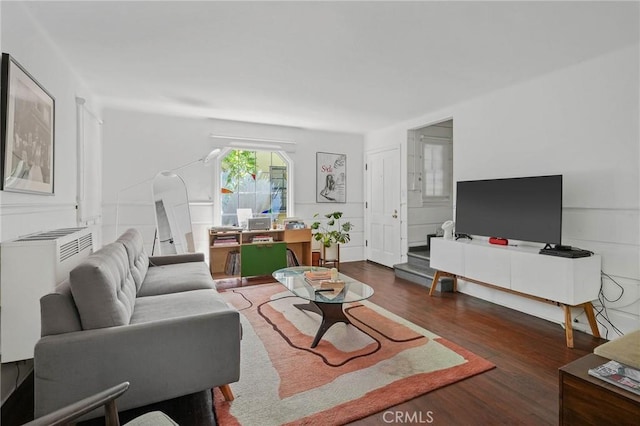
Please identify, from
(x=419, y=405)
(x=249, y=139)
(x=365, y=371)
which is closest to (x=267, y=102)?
(x=249, y=139)

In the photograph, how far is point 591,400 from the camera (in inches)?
52.3

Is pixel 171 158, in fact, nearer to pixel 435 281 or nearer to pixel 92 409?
pixel 435 281

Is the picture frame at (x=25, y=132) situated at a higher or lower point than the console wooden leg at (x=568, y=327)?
higher

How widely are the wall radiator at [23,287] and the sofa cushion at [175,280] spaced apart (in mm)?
702

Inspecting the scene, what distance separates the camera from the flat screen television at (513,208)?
280cm

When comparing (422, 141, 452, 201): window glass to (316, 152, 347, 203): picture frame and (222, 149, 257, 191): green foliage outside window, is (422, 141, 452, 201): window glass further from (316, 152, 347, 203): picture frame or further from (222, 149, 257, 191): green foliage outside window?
(222, 149, 257, 191): green foliage outside window

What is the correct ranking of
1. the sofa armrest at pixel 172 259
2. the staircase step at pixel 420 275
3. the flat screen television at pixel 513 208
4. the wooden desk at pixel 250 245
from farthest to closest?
1. the wooden desk at pixel 250 245
2. the staircase step at pixel 420 275
3. the sofa armrest at pixel 172 259
4. the flat screen television at pixel 513 208

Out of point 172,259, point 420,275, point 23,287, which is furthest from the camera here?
point 420,275

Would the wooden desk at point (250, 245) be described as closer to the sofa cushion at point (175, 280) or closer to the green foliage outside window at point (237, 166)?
the green foliage outside window at point (237, 166)

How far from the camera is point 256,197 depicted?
17.0 feet

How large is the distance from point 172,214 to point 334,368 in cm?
324

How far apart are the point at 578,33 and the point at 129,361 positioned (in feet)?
11.7

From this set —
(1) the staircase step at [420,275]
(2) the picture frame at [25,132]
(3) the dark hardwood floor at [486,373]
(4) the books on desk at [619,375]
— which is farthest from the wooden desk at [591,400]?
(2) the picture frame at [25,132]

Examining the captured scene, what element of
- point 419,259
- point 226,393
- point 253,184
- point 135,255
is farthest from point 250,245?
point 226,393
